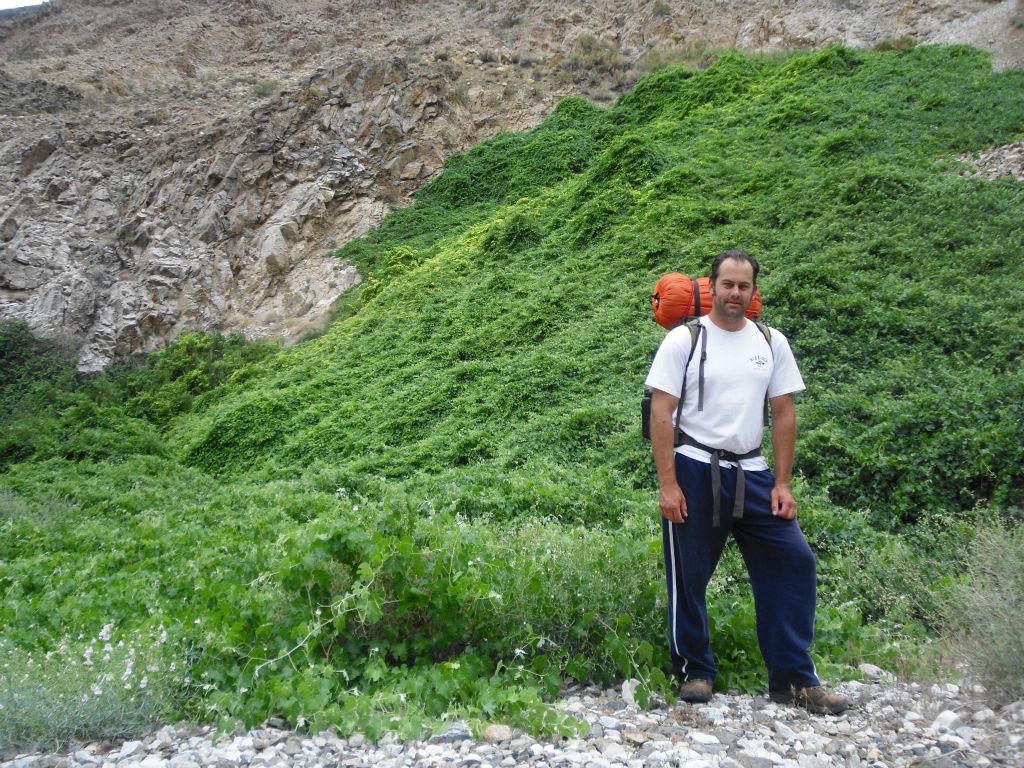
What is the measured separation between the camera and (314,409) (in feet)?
39.4

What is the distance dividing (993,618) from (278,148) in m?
21.5

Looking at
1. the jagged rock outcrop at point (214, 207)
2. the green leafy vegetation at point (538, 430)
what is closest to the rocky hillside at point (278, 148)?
the jagged rock outcrop at point (214, 207)

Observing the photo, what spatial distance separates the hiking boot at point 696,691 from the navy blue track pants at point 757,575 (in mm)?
39

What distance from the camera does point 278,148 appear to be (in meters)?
20.9

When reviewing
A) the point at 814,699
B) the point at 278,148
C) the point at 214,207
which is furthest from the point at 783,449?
the point at 278,148

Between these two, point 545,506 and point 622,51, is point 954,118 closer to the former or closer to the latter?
point 545,506

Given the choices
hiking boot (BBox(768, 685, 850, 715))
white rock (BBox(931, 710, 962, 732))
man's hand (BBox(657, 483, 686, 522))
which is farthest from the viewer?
man's hand (BBox(657, 483, 686, 522))

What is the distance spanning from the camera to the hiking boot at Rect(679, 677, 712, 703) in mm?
2699

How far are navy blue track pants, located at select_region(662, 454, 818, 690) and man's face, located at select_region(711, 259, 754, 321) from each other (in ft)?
1.98

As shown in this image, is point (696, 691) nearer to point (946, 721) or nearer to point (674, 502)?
point (674, 502)

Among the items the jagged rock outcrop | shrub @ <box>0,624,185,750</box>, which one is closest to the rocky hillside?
the jagged rock outcrop

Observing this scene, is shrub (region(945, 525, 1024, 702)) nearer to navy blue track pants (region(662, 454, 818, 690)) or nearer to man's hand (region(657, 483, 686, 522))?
navy blue track pants (region(662, 454, 818, 690))

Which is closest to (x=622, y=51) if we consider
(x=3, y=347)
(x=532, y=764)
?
(x=3, y=347)

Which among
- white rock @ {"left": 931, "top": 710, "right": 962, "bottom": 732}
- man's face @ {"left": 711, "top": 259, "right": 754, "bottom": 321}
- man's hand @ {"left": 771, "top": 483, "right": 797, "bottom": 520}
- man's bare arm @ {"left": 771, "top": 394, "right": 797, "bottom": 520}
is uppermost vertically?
man's face @ {"left": 711, "top": 259, "right": 754, "bottom": 321}
